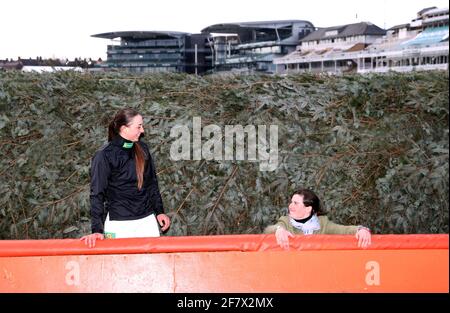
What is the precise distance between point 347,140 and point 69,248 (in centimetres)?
253

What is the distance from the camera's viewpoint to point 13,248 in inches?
168

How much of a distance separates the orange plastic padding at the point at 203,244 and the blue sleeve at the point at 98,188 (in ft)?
0.50

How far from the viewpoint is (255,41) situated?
12631 cm

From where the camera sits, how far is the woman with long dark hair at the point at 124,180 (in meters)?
4.39

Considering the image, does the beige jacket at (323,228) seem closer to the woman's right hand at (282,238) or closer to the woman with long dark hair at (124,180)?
the woman's right hand at (282,238)

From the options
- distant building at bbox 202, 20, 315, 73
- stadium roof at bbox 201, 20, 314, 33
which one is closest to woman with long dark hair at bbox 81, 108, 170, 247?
distant building at bbox 202, 20, 315, 73

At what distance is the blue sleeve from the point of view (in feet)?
14.2

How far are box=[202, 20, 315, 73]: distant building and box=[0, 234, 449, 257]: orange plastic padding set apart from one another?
112857mm

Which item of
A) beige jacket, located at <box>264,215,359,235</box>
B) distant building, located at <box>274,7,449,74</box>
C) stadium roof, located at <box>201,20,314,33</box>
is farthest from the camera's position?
stadium roof, located at <box>201,20,314,33</box>

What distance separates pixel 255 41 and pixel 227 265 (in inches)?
4905

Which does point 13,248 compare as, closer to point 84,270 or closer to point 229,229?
point 84,270

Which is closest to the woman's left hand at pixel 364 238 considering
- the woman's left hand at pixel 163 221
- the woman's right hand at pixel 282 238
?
the woman's right hand at pixel 282 238

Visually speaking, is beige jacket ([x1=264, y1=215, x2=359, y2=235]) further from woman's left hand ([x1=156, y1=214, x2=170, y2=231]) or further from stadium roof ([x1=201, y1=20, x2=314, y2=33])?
stadium roof ([x1=201, y1=20, x2=314, y2=33])

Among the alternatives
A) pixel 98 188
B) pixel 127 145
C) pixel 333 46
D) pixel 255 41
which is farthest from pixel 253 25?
pixel 98 188
